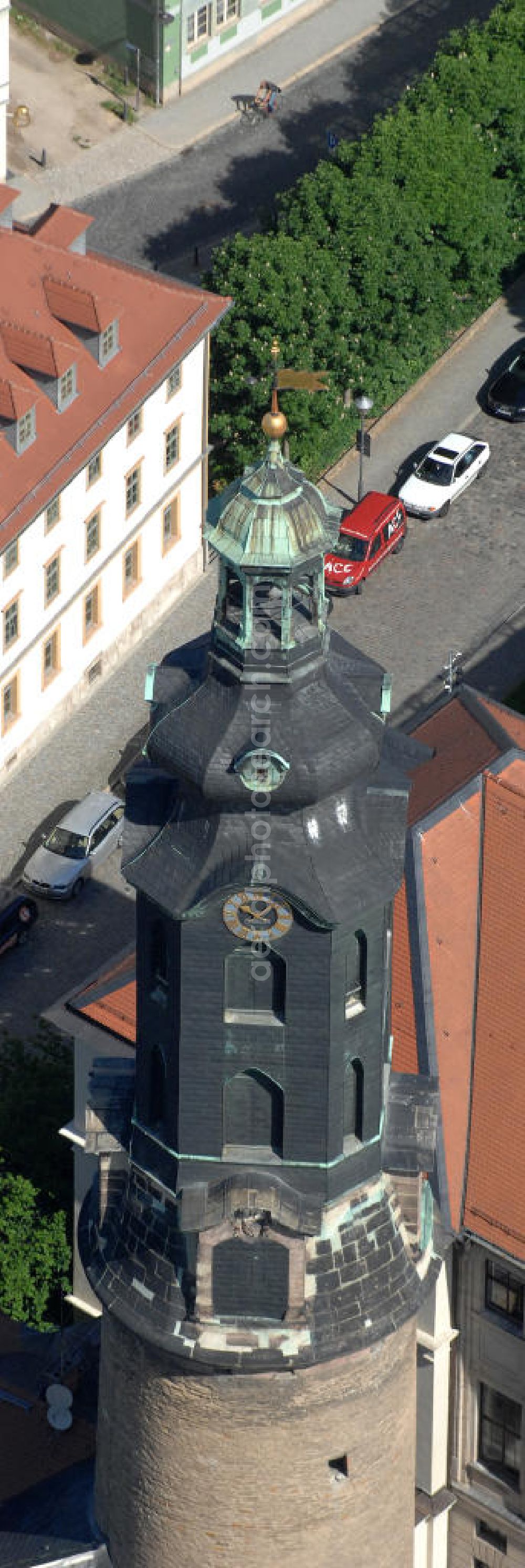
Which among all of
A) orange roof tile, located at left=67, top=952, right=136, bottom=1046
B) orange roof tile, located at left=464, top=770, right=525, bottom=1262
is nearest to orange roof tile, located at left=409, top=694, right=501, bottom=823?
orange roof tile, located at left=464, top=770, right=525, bottom=1262

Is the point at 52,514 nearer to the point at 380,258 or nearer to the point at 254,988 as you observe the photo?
the point at 380,258

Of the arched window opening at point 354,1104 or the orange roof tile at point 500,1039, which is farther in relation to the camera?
the orange roof tile at point 500,1039

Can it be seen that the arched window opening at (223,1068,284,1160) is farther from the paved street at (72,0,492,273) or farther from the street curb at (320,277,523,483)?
the paved street at (72,0,492,273)

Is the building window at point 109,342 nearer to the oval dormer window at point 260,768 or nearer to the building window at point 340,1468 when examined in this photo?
the building window at point 340,1468

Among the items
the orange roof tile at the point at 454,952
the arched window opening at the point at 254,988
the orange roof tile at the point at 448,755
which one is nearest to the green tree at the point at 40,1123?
the orange roof tile at the point at 448,755

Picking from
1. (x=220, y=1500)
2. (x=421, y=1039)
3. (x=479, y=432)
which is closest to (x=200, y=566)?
(x=479, y=432)

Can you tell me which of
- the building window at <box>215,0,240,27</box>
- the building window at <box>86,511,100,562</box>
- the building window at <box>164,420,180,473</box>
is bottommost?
the building window at <box>86,511,100,562</box>

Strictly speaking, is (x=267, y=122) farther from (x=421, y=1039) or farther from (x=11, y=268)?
(x=421, y=1039)
